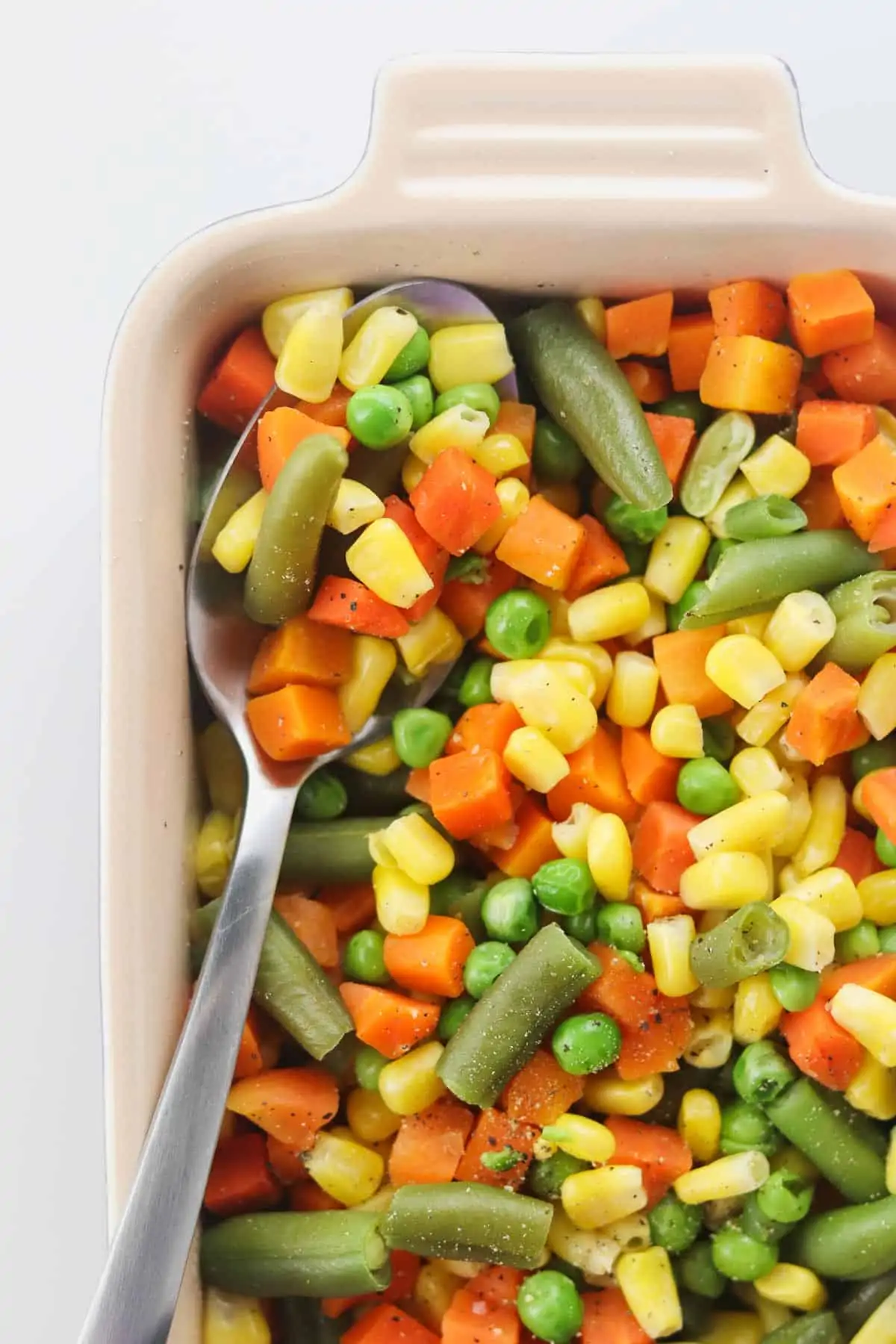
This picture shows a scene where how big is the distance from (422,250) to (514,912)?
107 centimetres

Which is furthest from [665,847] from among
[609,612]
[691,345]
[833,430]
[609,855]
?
[691,345]

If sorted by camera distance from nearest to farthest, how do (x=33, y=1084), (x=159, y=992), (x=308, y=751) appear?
(x=159, y=992)
(x=308, y=751)
(x=33, y=1084)

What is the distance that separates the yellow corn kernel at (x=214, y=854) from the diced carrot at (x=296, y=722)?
156 millimetres

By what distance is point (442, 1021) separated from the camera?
93.7 inches

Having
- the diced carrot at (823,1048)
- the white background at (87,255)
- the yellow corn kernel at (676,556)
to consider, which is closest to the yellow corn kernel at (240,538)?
the white background at (87,255)

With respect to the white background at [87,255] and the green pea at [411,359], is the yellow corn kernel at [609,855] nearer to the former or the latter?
the green pea at [411,359]

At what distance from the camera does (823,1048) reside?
2.24 meters

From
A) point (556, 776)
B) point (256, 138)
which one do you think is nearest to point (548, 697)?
point (556, 776)

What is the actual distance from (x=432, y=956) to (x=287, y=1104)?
13.6 inches

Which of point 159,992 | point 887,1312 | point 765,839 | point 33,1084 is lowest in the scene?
point 887,1312

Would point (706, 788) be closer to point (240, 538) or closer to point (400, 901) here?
point (400, 901)

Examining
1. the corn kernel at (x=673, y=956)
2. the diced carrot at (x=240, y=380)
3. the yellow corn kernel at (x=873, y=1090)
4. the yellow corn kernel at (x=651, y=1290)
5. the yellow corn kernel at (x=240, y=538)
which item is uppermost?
the diced carrot at (x=240, y=380)

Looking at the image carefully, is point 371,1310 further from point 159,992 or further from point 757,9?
point 757,9

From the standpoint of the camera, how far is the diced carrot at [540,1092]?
2.28m
